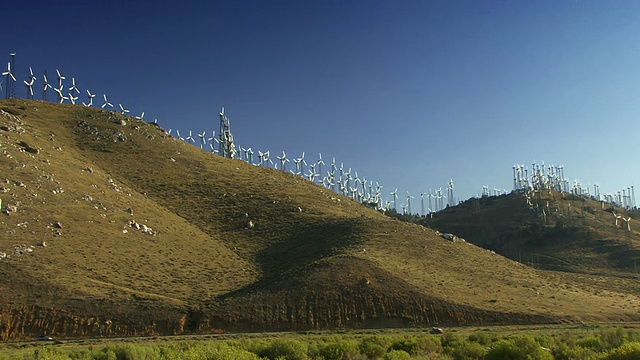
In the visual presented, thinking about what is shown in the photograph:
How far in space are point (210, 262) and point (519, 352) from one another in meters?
60.8

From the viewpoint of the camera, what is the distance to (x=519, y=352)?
29.2 m

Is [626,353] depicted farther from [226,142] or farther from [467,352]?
[226,142]

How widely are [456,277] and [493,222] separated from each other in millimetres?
98822

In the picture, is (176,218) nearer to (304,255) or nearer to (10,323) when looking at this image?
(304,255)

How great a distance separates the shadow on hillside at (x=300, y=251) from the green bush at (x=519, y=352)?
43.1 m

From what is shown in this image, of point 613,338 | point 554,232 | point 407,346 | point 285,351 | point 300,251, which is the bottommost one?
point 407,346

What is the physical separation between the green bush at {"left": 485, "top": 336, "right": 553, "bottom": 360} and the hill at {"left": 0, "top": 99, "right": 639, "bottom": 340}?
120 feet

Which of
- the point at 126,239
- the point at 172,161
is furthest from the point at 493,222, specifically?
the point at 126,239

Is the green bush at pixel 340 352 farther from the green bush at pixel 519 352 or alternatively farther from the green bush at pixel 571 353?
the green bush at pixel 571 353

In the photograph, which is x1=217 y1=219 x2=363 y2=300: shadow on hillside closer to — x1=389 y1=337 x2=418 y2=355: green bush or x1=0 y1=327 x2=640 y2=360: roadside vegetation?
x1=389 y1=337 x2=418 y2=355: green bush

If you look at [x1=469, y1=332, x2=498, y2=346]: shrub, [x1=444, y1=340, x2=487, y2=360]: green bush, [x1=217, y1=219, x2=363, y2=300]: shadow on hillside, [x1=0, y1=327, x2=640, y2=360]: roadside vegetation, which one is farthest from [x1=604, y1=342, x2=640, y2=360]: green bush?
[x1=217, y1=219, x2=363, y2=300]: shadow on hillside

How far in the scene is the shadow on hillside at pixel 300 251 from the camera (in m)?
74.4

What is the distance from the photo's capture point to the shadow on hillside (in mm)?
74375

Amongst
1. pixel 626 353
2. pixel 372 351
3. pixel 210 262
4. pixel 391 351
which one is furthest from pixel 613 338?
pixel 210 262
